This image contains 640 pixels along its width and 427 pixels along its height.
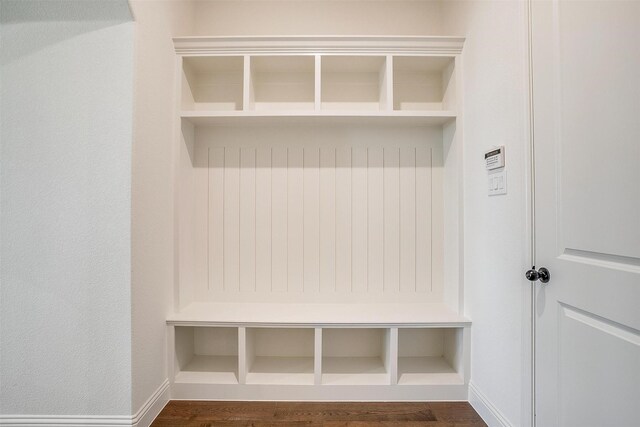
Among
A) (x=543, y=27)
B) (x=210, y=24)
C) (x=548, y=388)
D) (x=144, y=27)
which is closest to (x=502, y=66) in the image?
(x=543, y=27)

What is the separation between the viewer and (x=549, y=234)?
1.31 meters

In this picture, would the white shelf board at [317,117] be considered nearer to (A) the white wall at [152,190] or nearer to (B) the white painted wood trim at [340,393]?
(A) the white wall at [152,190]

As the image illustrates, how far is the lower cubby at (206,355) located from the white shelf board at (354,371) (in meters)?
0.60

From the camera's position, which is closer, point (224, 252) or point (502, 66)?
point (502, 66)

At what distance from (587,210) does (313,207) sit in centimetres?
157

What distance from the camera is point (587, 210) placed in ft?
3.71

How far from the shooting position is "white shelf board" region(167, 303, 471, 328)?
1972mm

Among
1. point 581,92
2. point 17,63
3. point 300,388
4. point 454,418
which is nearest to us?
point 581,92

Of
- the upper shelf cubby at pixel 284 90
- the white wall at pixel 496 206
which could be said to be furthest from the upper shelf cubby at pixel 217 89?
the white wall at pixel 496 206

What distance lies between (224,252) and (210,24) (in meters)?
1.68

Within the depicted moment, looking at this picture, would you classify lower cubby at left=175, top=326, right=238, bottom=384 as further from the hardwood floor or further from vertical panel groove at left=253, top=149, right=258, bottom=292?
vertical panel groove at left=253, top=149, right=258, bottom=292

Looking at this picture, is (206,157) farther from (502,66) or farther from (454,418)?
(454,418)

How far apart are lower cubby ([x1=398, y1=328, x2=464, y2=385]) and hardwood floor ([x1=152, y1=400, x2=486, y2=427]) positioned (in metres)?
0.15

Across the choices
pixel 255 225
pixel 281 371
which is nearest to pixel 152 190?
pixel 255 225
